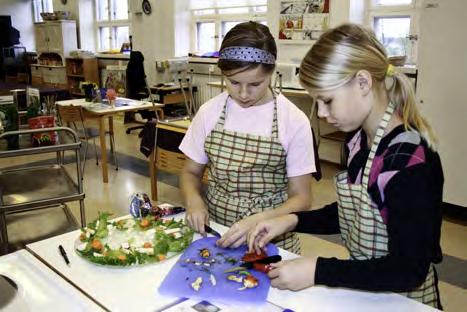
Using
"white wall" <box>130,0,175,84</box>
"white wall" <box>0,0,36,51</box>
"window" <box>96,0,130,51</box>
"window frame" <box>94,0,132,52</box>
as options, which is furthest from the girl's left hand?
"white wall" <box>0,0,36,51</box>

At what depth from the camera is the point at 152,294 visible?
3.26ft

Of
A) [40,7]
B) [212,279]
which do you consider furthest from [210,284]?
[40,7]

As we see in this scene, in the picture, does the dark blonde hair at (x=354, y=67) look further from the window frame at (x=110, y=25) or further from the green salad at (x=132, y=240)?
the window frame at (x=110, y=25)

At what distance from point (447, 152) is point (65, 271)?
112 inches

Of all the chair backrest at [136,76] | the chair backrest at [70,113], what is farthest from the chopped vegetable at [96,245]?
the chair backrest at [136,76]

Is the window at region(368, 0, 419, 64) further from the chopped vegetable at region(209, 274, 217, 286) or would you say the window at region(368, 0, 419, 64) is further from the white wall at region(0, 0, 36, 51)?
the white wall at region(0, 0, 36, 51)

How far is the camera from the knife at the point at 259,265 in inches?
42.1

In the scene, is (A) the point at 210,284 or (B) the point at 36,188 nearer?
(A) the point at 210,284

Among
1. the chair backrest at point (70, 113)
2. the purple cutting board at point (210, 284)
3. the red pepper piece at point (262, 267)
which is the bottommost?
the chair backrest at point (70, 113)

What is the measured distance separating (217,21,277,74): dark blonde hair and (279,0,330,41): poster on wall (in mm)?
3430

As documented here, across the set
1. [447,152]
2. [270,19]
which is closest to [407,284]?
[447,152]

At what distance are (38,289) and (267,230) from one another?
55 cm

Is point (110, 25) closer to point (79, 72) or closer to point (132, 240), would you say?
point (79, 72)

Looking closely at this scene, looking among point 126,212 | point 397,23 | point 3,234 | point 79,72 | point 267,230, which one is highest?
point 397,23
